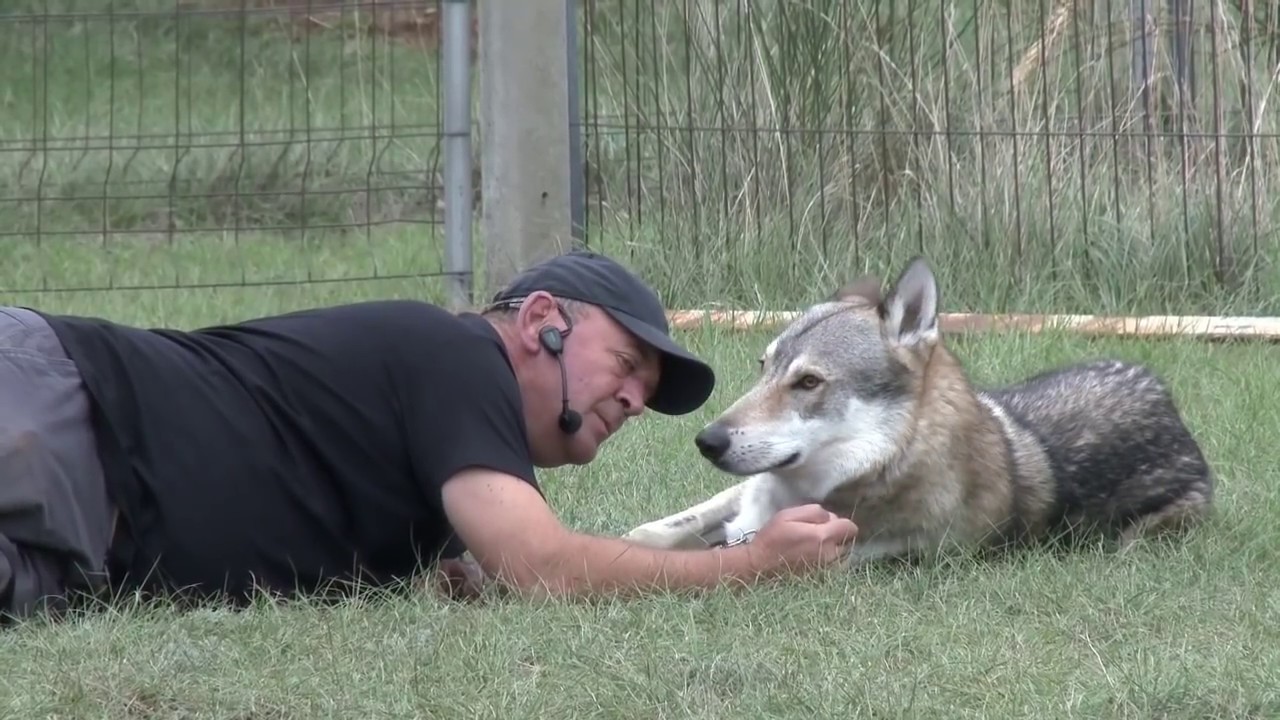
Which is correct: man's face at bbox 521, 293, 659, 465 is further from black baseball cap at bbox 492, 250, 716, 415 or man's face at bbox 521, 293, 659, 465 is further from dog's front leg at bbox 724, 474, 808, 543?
dog's front leg at bbox 724, 474, 808, 543

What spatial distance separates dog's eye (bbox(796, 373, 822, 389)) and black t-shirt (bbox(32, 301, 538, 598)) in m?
0.94

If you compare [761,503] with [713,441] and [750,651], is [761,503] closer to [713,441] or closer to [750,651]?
[713,441]

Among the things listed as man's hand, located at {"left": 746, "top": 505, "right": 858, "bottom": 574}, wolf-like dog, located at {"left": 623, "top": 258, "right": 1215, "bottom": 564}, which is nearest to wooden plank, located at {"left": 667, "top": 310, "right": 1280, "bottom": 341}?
wolf-like dog, located at {"left": 623, "top": 258, "right": 1215, "bottom": 564}

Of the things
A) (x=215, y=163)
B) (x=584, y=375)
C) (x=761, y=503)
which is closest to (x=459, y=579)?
(x=584, y=375)

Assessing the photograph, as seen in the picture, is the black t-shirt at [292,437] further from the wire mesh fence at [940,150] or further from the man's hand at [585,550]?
the wire mesh fence at [940,150]

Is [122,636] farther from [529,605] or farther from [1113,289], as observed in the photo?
[1113,289]

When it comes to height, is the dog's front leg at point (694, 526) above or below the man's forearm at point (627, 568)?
below

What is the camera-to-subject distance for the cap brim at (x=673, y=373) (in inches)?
164

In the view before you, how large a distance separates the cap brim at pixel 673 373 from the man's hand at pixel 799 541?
362 mm

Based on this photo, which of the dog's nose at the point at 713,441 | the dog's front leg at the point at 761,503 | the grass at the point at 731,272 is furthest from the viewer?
the dog's front leg at the point at 761,503

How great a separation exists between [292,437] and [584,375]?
0.66 meters

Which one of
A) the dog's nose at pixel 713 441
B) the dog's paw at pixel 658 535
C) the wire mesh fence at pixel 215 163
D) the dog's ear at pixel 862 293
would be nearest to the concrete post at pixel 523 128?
the wire mesh fence at pixel 215 163

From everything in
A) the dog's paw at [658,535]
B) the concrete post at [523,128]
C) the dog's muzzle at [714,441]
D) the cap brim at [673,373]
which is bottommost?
the dog's paw at [658,535]

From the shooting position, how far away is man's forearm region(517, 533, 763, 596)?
394cm
